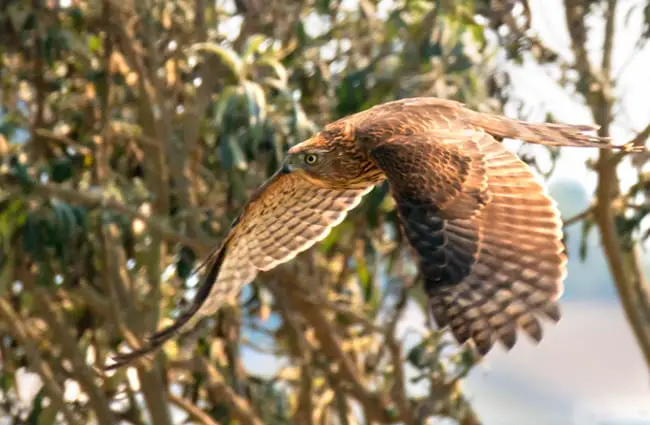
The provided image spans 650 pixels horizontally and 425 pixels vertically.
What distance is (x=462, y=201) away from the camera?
3539mm

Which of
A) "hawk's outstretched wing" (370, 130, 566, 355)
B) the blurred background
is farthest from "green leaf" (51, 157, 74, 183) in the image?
"hawk's outstretched wing" (370, 130, 566, 355)

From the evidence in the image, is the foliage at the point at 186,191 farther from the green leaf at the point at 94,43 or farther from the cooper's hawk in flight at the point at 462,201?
the cooper's hawk in flight at the point at 462,201

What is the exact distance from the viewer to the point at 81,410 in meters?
7.10

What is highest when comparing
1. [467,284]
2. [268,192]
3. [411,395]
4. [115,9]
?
[115,9]

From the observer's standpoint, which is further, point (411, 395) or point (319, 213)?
point (411, 395)

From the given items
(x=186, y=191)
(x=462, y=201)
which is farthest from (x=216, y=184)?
(x=462, y=201)

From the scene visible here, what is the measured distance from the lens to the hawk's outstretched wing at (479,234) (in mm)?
3285

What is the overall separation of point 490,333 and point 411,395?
4.52 metres

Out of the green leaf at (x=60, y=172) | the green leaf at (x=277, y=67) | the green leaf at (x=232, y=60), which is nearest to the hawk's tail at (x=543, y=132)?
the green leaf at (x=232, y=60)

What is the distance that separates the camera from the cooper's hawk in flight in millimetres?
3309

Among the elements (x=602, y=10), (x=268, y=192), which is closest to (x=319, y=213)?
(x=268, y=192)

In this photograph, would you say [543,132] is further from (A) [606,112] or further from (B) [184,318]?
(A) [606,112]

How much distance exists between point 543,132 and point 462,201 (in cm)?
41

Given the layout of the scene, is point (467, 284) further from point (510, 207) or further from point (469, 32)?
point (469, 32)
